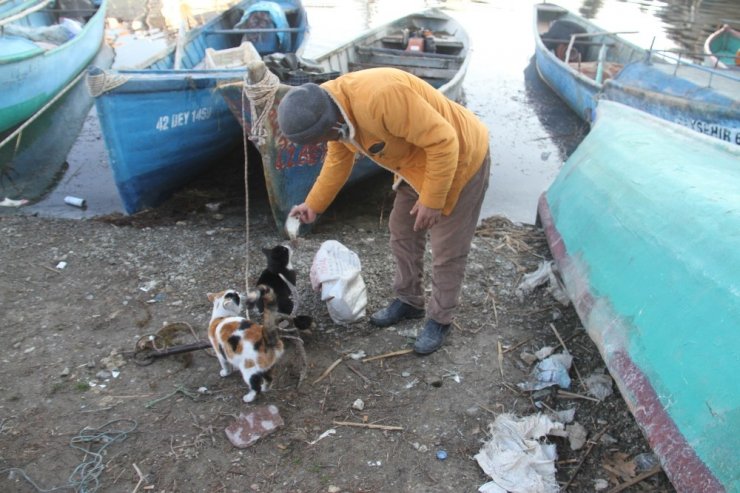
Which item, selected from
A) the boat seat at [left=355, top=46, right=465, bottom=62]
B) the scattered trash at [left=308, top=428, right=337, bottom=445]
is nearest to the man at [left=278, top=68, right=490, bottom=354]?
the scattered trash at [left=308, top=428, right=337, bottom=445]

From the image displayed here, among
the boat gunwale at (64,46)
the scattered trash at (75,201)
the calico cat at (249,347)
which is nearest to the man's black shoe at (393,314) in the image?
the calico cat at (249,347)

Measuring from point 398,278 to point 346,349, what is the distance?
2.21 feet

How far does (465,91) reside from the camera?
12.0 m

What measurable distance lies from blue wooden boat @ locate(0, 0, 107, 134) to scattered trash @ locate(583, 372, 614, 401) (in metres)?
9.33

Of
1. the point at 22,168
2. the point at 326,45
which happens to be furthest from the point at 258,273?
the point at 326,45

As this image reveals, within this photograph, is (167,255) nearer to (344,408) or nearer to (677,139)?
(344,408)

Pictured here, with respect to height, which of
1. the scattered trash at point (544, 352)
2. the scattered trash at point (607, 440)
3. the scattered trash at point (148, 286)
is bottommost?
the scattered trash at point (544, 352)

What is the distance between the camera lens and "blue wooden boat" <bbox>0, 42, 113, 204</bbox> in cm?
745

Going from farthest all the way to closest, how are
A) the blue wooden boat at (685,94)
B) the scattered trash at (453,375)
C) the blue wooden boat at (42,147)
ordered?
the blue wooden boat at (42,147) → the blue wooden boat at (685,94) → the scattered trash at (453,375)

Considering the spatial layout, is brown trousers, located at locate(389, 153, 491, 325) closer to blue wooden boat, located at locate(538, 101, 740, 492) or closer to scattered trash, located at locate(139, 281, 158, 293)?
blue wooden boat, located at locate(538, 101, 740, 492)

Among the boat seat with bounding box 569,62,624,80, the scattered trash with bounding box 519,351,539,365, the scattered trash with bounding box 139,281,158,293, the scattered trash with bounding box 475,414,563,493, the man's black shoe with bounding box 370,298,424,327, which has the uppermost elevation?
the boat seat with bounding box 569,62,624,80

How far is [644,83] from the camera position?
8.30 meters

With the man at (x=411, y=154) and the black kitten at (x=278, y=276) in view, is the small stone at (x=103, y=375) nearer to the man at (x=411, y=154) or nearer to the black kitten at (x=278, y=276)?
the black kitten at (x=278, y=276)

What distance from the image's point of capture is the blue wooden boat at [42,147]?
745 centimetres
